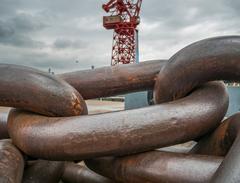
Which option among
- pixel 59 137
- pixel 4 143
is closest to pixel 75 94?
pixel 59 137

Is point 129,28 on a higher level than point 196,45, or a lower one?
higher

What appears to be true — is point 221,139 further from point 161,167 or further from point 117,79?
point 117,79

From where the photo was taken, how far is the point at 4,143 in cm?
82

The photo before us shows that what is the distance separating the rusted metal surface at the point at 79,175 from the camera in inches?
39.4

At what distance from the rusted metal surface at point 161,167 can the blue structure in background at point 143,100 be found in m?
1.66

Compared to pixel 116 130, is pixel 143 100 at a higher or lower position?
lower

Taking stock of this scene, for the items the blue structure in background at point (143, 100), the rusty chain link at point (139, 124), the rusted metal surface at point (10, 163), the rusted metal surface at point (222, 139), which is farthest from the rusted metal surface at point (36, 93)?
the blue structure in background at point (143, 100)

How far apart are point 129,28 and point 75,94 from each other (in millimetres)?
16593

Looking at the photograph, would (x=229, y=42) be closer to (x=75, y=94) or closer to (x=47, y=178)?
(x=75, y=94)

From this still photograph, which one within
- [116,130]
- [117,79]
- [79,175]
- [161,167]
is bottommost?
[79,175]

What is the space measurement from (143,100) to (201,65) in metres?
1.77

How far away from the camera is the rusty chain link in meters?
0.71

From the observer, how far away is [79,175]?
1.07 meters

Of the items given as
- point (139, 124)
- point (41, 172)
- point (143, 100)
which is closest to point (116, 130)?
point (139, 124)
